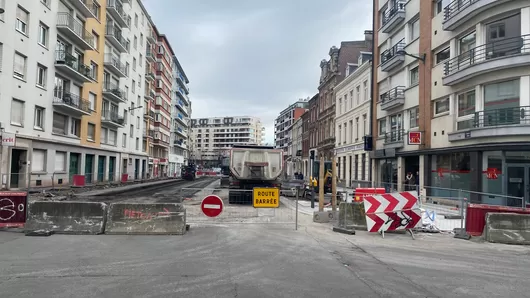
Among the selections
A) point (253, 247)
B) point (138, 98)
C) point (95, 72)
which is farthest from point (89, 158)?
point (253, 247)

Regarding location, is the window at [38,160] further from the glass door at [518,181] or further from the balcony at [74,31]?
the glass door at [518,181]

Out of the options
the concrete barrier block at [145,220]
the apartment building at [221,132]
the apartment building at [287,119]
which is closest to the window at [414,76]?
the concrete barrier block at [145,220]

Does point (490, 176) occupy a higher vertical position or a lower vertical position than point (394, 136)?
lower

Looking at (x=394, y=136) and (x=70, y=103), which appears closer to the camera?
(x=394, y=136)

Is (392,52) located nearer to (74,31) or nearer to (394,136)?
(394,136)

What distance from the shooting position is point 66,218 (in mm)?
9906

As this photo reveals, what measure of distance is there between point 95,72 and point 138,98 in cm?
1528

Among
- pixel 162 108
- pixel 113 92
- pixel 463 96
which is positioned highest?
pixel 162 108

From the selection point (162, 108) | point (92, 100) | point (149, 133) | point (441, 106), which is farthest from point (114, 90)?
point (441, 106)

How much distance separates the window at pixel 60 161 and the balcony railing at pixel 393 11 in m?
28.0

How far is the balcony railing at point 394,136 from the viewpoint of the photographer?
2719cm

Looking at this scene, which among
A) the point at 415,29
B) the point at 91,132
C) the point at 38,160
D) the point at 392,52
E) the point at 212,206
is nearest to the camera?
the point at 212,206

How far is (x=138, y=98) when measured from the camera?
175ft

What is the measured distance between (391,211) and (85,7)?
32.5 meters
